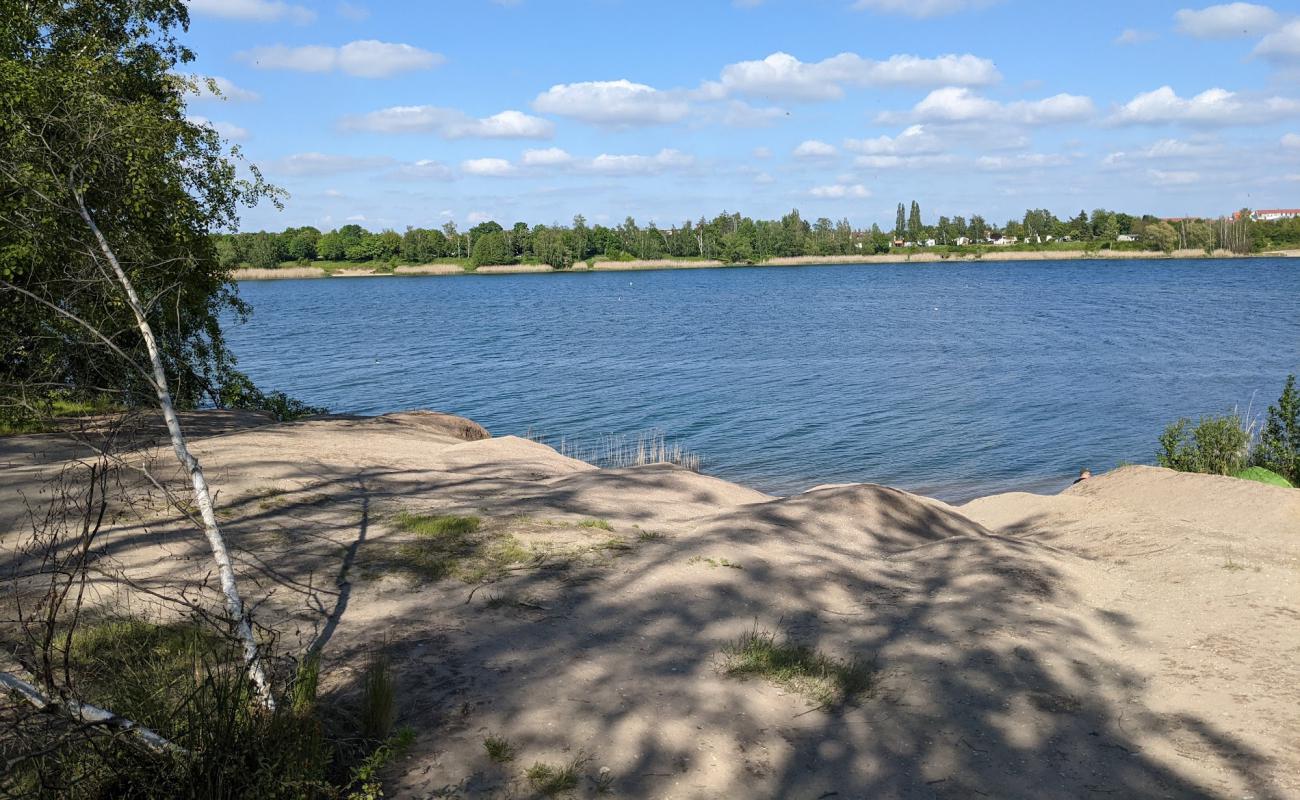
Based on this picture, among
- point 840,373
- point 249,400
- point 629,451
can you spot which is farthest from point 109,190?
point 840,373

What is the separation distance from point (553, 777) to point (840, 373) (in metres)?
37.3

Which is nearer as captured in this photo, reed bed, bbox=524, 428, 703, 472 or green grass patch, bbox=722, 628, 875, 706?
green grass patch, bbox=722, 628, 875, 706

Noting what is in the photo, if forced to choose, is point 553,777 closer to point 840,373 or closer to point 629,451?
point 629,451

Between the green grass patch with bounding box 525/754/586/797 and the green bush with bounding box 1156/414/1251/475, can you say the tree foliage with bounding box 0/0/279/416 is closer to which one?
the green grass patch with bounding box 525/754/586/797

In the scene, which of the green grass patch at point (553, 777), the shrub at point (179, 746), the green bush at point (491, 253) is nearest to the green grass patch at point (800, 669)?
the green grass patch at point (553, 777)

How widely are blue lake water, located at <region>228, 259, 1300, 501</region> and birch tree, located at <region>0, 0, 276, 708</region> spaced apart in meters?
13.8

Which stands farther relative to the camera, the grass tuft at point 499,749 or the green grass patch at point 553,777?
the grass tuft at point 499,749

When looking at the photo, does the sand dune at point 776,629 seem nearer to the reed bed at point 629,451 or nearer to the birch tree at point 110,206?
the birch tree at point 110,206

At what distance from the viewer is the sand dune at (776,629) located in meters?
6.37

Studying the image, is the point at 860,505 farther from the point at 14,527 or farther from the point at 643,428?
the point at 643,428

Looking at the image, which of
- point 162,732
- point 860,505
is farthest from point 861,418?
point 162,732

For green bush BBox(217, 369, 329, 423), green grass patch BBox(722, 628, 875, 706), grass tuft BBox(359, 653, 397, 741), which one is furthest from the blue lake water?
grass tuft BBox(359, 653, 397, 741)

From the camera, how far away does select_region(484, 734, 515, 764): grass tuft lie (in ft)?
19.9

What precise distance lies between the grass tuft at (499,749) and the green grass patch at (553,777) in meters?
0.21
